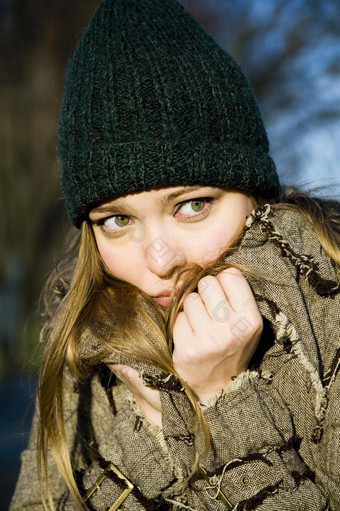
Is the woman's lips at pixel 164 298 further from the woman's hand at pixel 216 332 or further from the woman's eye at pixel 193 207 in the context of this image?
the woman's eye at pixel 193 207

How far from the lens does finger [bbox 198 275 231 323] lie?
1.63m

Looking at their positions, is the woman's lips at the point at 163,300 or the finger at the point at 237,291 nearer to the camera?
the finger at the point at 237,291

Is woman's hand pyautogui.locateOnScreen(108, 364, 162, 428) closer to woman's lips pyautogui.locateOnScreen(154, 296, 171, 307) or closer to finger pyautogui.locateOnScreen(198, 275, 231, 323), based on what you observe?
woman's lips pyautogui.locateOnScreen(154, 296, 171, 307)

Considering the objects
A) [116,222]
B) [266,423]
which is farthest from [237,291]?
[116,222]

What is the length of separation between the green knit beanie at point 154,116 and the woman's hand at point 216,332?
0.35m

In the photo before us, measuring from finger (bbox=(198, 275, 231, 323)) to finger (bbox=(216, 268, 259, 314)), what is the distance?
0.05ft

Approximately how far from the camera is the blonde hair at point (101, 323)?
5.84ft

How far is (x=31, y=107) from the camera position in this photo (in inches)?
417

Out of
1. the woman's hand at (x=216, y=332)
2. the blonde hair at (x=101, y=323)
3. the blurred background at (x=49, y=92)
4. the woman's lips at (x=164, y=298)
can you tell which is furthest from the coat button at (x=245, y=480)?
the blurred background at (x=49, y=92)

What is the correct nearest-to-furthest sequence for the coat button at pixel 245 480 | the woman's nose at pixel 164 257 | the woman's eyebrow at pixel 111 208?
1. the coat button at pixel 245 480
2. the woman's nose at pixel 164 257
3. the woman's eyebrow at pixel 111 208

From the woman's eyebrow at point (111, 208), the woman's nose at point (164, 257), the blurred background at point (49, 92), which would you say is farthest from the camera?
the blurred background at point (49, 92)

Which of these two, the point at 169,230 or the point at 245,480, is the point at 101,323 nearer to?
the point at 169,230

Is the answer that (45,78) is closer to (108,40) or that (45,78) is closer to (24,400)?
(24,400)

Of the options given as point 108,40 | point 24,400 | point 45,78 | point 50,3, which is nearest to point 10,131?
point 45,78
